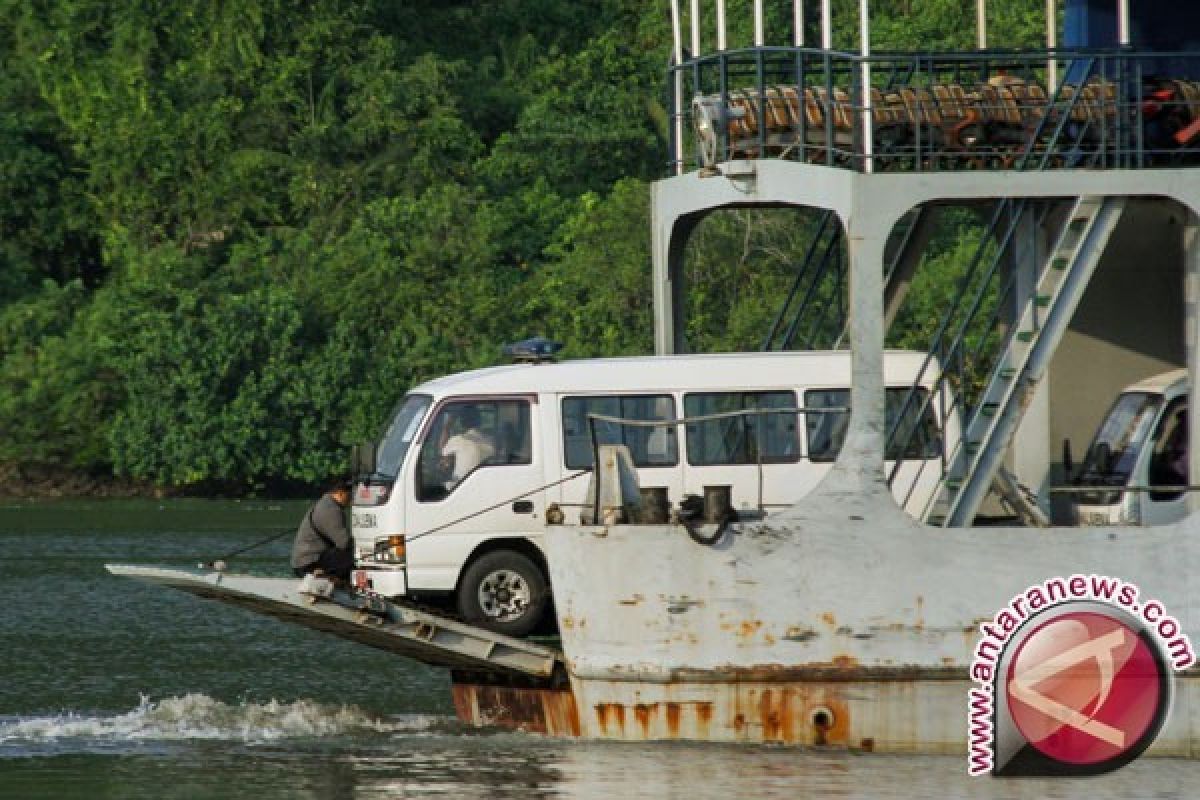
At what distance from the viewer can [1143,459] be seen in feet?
63.1

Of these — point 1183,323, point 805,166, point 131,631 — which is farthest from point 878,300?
point 131,631

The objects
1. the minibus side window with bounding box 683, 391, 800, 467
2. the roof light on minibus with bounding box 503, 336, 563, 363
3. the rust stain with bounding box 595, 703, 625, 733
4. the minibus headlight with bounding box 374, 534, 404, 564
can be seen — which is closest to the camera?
the rust stain with bounding box 595, 703, 625, 733

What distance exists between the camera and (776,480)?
2045cm

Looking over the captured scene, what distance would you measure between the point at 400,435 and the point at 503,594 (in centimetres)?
160

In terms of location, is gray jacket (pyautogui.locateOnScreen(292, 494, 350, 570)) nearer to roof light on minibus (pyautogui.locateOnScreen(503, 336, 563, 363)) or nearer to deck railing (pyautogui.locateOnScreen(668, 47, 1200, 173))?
roof light on minibus (pyautogui.locateOnScreen(503, 336, 563, 363))

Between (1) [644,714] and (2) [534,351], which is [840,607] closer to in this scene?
(1) [644,714]

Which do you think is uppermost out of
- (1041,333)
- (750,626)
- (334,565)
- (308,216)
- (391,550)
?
(308,216)

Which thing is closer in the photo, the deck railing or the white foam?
the deck railing

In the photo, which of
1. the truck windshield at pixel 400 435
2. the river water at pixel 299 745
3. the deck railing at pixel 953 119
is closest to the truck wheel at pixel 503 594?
the river water at pixel 299 745

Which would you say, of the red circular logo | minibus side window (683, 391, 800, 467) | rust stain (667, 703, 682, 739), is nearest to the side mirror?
minibus side window (683, 391, 800, 467)

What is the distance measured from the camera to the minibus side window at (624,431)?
806 inches

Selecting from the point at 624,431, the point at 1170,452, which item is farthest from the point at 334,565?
the point at 1170,452

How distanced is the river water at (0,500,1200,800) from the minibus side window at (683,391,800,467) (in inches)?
100

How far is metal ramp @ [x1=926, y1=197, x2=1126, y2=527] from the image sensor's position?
18.5m
